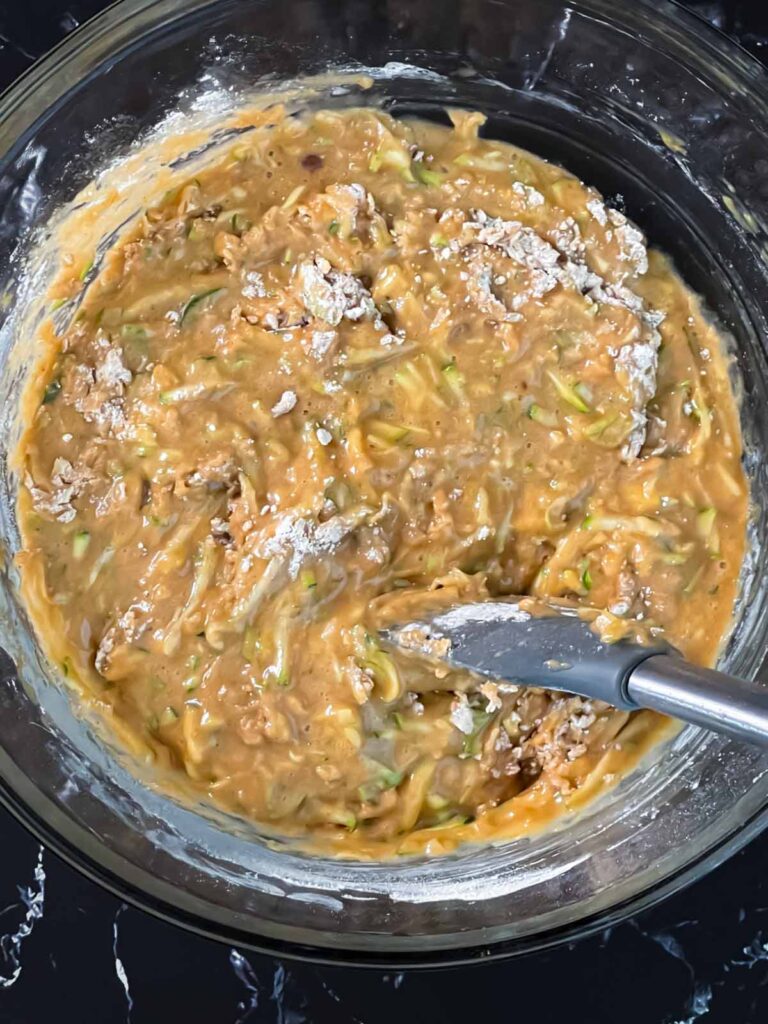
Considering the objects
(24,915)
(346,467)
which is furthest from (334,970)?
(346,467)

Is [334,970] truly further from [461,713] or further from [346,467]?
[346,467]

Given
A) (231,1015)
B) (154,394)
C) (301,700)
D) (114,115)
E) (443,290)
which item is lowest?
(231,1015)

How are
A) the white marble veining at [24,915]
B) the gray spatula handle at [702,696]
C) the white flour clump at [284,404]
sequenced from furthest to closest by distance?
the white marble veining at [24,915], the white flour clump at [284,404], the gray spatula handle at [702,696]

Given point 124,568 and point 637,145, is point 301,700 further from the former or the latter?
point 637,145

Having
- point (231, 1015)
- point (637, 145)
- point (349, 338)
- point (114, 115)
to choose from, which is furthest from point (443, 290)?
point (231, 1015)

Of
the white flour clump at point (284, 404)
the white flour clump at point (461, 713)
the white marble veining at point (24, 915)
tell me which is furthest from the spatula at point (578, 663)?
the white marble veining at point (24, 915)

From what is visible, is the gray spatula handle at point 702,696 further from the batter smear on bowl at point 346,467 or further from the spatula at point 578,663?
the batter smear on bowl at point 346,467

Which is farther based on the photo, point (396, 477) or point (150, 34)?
point (396, 477)
